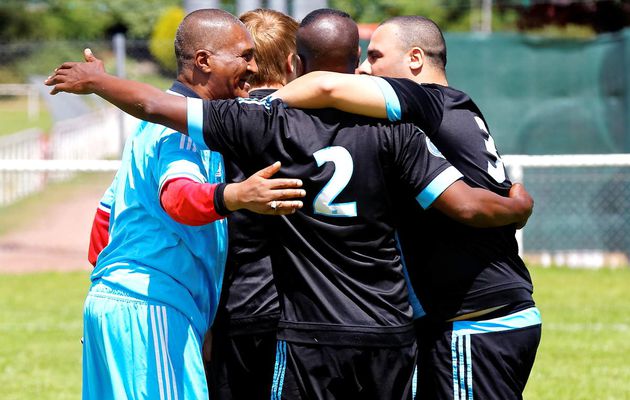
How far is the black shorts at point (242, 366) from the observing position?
12.6 ft

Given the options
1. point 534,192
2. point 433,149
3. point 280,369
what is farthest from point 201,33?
point 534,192

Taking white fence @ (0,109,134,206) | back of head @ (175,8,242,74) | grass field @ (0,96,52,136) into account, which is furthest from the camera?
grass field @ (0,96,52,136)

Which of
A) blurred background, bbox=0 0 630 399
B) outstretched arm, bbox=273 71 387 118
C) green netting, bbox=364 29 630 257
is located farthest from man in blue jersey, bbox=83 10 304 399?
green netting, bbox=364 29 630 257

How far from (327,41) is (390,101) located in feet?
1.08

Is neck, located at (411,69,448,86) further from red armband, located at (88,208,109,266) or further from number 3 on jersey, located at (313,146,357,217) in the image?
red armband, located at (88,208,109,266)

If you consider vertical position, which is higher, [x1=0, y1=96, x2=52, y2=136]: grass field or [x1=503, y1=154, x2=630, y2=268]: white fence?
[x1=0, y1=96, x2=52, y2=136]: grass field

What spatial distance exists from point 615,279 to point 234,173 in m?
8.10

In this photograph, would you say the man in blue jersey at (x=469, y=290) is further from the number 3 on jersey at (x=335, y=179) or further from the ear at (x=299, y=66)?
the ear at (x=299, y=66)

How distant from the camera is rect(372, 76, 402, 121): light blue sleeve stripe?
3283mm

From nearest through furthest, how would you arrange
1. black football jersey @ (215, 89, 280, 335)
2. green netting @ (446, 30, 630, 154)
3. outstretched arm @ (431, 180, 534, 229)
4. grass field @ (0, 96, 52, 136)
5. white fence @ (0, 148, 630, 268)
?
outstretched arm @ (431, 180, 534, 229)
black football jersey @ (215, 89, 280, 335)
white fence @ (0, 148, 630, 268)
green netting @ (446, 30, 630, 154)
grass field @ (0, 96, 52, 136)

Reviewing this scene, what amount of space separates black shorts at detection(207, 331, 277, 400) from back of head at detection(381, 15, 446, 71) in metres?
1.23

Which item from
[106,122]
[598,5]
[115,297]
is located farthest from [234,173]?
[106,122]

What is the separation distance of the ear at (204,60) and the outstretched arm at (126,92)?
0.27 metres

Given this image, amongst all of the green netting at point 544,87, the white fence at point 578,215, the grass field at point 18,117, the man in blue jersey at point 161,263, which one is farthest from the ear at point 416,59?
the grass field at point 18,117
